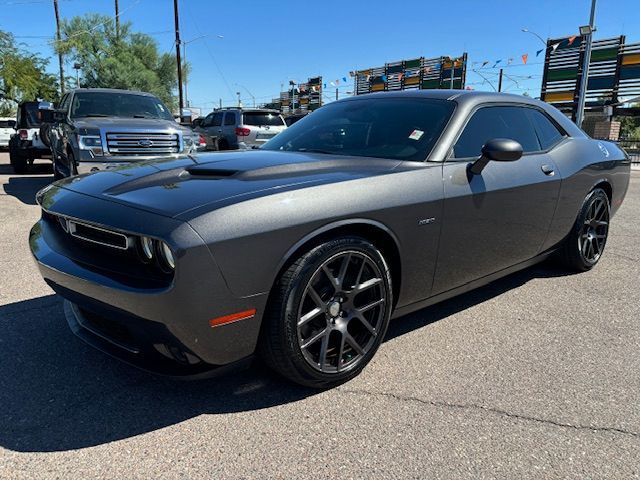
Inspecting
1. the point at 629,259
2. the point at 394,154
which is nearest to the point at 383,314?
the point at 394,154

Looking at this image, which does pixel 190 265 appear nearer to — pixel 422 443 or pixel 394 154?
pixel 422 443

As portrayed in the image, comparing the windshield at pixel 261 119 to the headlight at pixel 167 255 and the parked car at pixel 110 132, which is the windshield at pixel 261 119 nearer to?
the parked car at pixel 110 132

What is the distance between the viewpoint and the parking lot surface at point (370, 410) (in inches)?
80.2

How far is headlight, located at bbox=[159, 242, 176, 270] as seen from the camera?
81.7 inches

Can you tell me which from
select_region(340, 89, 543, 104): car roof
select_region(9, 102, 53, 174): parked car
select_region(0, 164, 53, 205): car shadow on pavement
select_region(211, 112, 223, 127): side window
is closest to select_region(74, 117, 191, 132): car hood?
select_region(0, 164, 53, 205): car shadow on pavement

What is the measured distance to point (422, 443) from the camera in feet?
7.14

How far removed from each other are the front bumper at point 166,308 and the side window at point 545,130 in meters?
2.88

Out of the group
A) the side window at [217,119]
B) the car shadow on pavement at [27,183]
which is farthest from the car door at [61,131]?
the side window at [217,119]

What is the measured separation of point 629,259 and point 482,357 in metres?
3.15

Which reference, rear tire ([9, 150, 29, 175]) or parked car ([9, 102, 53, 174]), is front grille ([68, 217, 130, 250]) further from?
rear tire ([9, 150, 29, 175])

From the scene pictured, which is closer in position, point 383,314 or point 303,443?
point 303,443

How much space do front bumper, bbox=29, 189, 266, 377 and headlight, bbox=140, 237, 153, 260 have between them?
8cm

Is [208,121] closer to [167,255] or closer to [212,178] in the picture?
[212,178]

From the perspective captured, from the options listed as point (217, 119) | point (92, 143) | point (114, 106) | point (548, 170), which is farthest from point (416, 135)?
point (217, 119)
